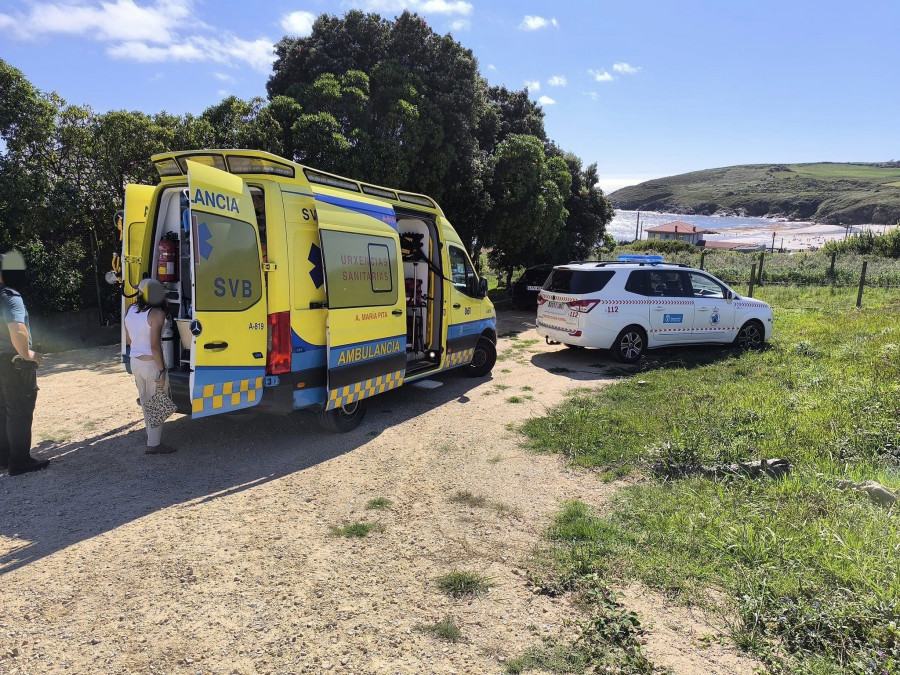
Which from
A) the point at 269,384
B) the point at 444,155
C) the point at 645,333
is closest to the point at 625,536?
the point at 269,384

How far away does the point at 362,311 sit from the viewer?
6.11 m

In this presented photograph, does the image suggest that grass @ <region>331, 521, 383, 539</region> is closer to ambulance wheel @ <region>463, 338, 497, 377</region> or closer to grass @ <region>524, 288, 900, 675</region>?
grass @ <region>524, 288, 900, 675</region>

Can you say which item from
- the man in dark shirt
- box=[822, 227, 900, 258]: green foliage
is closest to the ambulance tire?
the man in dark shirt

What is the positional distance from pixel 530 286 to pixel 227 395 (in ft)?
43.2

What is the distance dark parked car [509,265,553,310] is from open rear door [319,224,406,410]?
1072 cm

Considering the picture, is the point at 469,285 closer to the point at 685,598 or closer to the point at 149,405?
the point at 149,405

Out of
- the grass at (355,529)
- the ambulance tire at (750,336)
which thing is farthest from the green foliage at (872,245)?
the grass at (355,529)

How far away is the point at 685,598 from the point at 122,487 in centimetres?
455

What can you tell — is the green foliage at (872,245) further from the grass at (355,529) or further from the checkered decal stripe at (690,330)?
the grass at (355,529)

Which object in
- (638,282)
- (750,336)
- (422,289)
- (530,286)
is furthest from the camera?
(530,286)

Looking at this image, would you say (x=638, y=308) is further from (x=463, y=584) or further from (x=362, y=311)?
(x=463, y=584)

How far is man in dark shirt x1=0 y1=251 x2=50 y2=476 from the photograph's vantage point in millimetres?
4660

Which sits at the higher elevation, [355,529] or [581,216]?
[581,216]

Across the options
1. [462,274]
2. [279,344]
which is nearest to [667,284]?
[462,274]
